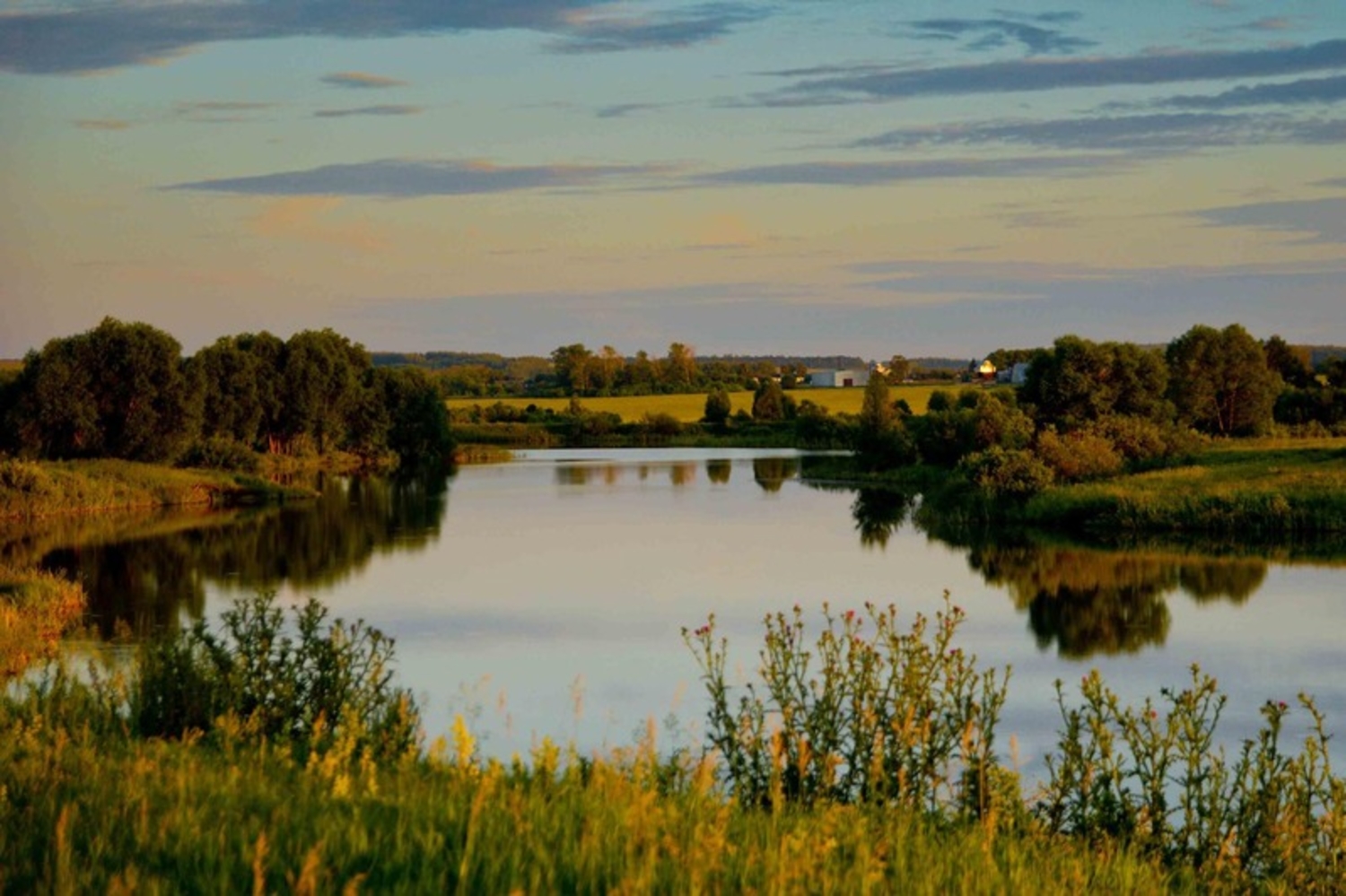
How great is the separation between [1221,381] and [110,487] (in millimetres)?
41099

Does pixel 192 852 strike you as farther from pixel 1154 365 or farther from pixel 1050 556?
pixel 1154 365

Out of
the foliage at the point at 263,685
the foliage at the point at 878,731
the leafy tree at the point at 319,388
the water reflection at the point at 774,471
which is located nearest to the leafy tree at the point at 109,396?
the leafy tree at the point at 319,388

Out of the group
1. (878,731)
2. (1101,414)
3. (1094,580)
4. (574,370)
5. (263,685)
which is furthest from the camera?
(574,370)

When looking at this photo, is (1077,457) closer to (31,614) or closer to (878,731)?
(31,614)

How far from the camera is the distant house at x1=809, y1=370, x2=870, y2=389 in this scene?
488 feet

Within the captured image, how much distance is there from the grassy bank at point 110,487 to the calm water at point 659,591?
2566mm

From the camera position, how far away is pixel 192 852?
5574 millimetres

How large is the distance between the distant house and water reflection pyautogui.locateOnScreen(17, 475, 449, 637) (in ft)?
322

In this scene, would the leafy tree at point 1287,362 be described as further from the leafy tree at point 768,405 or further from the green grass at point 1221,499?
the leafy tree at point 768,405

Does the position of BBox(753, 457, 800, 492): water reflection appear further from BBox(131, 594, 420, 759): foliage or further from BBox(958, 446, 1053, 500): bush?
BBox(131, 594, 420, 759): foliage

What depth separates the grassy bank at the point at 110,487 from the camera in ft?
149

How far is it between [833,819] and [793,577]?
81.0 ft

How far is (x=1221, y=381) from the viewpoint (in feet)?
199

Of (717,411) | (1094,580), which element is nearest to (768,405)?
(717,411)
